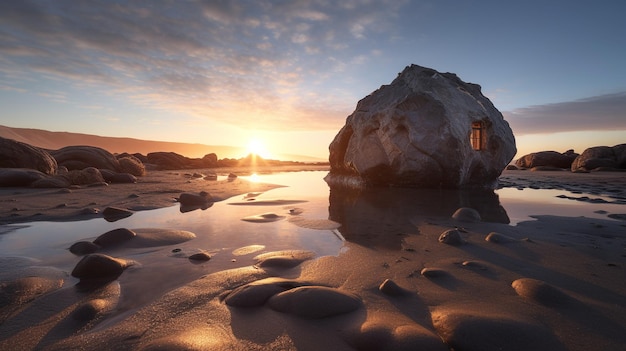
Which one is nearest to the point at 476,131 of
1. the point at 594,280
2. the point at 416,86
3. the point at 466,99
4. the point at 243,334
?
the point at 466,99

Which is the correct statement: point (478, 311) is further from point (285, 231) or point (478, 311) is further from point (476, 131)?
point (476, 131)

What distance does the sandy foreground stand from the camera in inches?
58.6

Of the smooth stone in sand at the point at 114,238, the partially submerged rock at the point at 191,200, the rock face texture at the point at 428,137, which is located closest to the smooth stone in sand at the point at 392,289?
the smooth stone in sand at the point at 114,238

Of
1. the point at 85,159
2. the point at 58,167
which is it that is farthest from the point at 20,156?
the point at 85,159

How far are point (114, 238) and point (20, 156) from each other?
36.6ft

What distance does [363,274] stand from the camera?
2.41 metres

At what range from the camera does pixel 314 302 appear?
179 cm

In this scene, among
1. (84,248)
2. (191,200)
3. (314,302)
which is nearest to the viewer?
(314,302)

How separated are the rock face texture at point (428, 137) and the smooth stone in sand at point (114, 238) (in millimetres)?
7685

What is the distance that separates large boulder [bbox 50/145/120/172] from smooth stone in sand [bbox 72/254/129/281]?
1406 cm

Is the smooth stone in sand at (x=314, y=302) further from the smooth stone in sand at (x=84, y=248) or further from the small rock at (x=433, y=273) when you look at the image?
the smooth stone in sand at (x=84, y=248)

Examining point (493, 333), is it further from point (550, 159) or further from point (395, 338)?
point (550, 159)

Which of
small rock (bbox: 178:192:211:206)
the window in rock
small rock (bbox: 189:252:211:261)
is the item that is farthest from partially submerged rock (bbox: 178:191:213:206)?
the window in rock

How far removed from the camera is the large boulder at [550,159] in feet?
81.5
